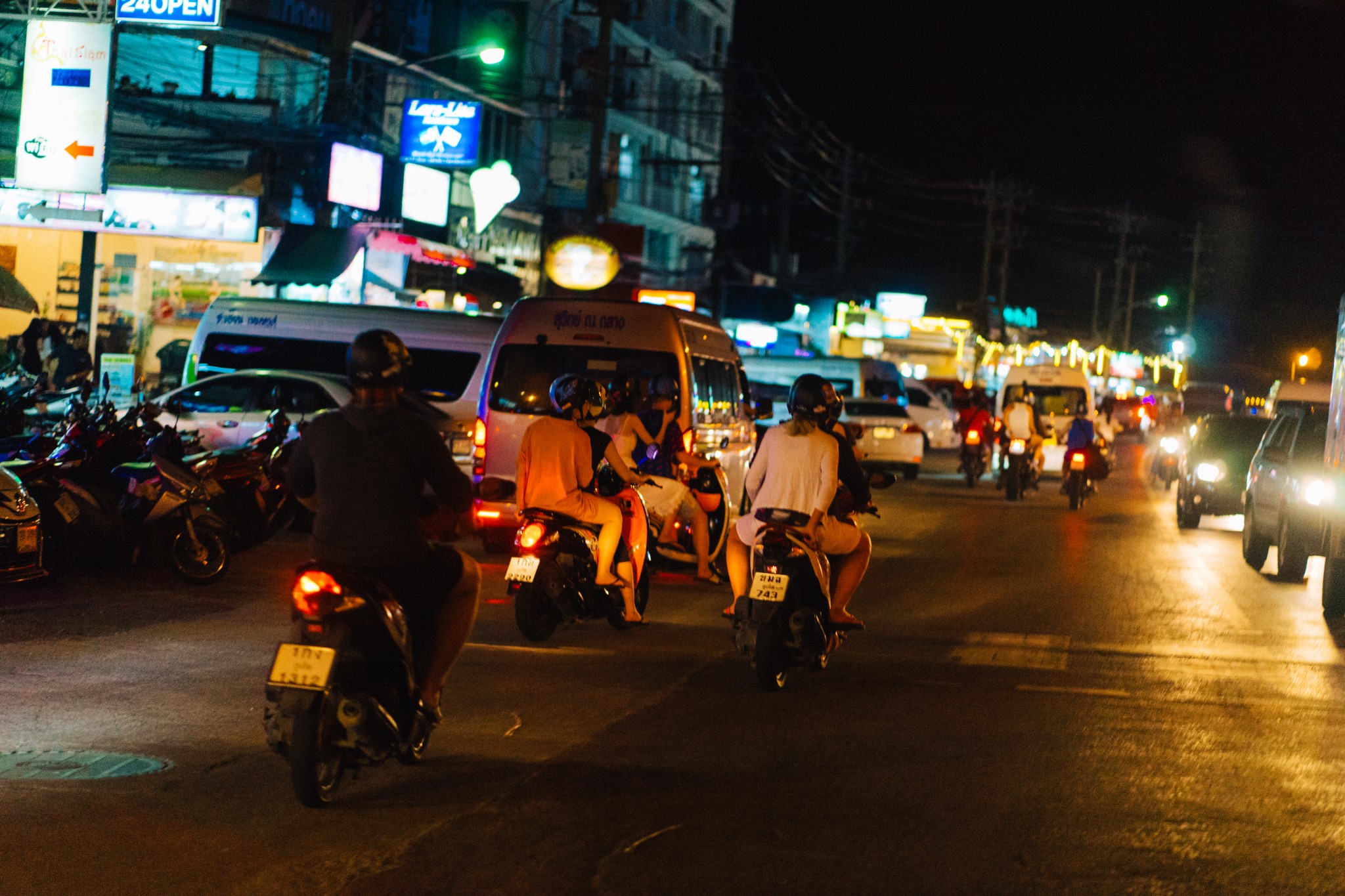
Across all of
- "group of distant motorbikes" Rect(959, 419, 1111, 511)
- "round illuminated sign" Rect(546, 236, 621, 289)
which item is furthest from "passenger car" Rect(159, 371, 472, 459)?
"round illuminated sign" Rect(546, 236, 621, 289)

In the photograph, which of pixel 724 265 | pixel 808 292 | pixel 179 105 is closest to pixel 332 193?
pixel 179 105

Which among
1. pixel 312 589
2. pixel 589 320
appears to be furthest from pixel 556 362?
pixel 312 589

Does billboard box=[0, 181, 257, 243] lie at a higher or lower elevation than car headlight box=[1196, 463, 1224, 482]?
higher

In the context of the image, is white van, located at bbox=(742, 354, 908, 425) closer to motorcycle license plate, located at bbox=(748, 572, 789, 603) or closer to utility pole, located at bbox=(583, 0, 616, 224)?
utility pole, located at bbox=(583, 0, 616, 224)

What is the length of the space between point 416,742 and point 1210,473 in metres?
16.6

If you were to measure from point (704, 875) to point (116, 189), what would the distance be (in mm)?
24667

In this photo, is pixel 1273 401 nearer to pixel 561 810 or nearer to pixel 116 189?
pixel 116 189

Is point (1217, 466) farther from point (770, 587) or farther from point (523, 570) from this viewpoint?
point (770, 587)

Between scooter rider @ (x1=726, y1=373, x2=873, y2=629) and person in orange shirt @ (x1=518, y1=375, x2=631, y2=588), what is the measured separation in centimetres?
129

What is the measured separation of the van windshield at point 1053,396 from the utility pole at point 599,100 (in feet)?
30.3

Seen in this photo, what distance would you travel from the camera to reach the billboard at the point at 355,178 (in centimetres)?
2727

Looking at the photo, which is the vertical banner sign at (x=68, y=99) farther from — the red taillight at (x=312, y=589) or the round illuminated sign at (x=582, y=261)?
the red taillight at (x=312, y=589)

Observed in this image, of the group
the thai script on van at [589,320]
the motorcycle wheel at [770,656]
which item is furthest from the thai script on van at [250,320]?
the motorcycle wheel at [770,656]

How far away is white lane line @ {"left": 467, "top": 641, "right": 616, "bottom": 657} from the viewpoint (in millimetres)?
9086
